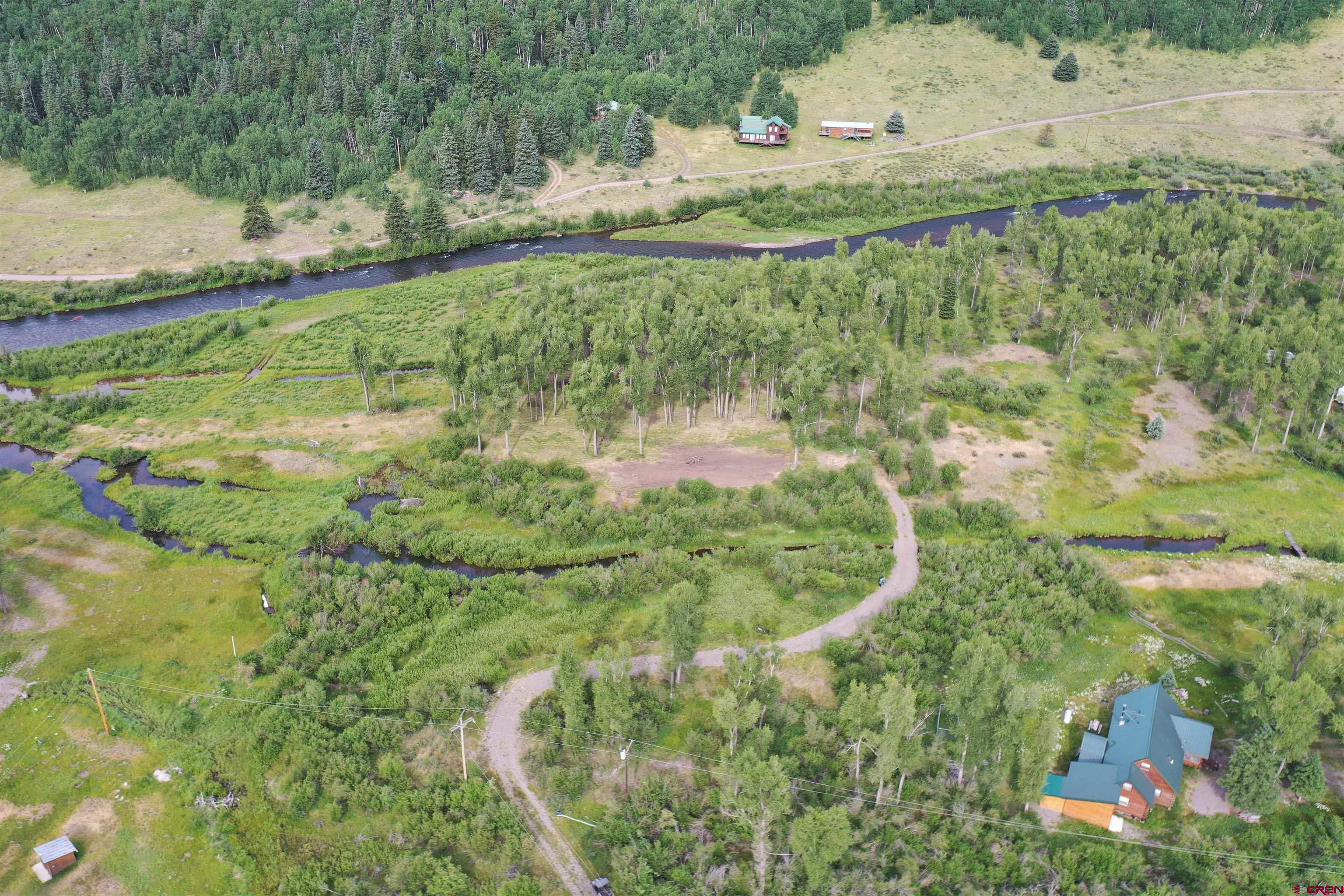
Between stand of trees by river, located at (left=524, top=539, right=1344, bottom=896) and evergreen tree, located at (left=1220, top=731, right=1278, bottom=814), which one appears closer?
stand of trees by river, located at (left=524, top=539, right=1344, bottom=896)

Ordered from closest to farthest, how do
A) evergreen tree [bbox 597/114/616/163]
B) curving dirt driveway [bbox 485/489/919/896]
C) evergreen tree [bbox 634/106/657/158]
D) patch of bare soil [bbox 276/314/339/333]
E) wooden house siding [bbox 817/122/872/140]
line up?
curving dirt driveway [bbox 485/489/919/896] → patch of bare soil [bbox 276/314/339/333] → evergreen tree [bbox 597/114/616/163] → evergreen tree [bbox 634/106/657/158] → wooden house siding [bbox 817/122/872/140]

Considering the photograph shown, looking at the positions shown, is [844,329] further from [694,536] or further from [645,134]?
[645,134]

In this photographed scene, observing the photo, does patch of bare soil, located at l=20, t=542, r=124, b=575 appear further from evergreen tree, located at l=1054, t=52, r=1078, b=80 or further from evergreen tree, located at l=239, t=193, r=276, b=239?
evergreen tree, located at l=1054, t=52, r=1078, b=80

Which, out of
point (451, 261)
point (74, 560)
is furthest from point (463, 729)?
point (451, 261)

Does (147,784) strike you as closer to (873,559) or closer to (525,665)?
(525,665)

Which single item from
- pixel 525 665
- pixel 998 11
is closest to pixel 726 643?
pixel 525 665

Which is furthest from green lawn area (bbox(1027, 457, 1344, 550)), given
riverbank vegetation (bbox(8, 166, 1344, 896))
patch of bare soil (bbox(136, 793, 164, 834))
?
patch of bare soil (bbox(136, 793, 164, 834))
